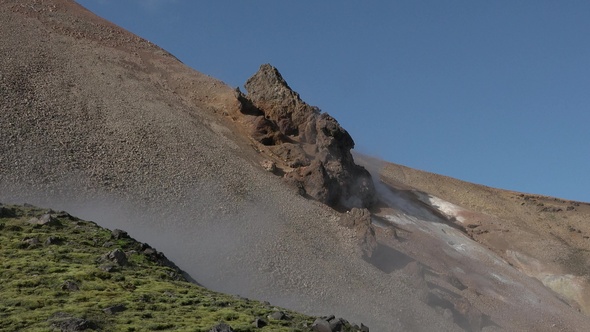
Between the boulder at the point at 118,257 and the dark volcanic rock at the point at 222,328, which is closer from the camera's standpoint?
the dark volcanic rock at the point at 222,328

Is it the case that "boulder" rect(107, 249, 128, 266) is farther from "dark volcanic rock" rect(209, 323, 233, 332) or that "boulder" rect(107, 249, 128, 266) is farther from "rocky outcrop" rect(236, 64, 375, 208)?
"rocky outcrop" rect(236, 64, 375, 208)

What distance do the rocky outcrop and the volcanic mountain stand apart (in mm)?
147

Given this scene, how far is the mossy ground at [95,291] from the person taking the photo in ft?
69.5

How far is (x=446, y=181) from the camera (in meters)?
91.1

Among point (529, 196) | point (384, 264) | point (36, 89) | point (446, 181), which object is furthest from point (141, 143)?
point (529, 196)

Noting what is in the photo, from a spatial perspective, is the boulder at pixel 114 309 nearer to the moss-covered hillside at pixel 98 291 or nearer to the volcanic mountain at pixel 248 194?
the moss-covered hillside at pixel 98 291

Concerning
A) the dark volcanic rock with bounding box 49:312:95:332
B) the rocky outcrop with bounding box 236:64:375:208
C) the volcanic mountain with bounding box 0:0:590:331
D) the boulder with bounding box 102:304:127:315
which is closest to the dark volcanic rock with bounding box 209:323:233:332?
the boulder with bounding box 102:304:127:315

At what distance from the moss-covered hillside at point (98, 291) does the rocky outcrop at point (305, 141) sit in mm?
26683

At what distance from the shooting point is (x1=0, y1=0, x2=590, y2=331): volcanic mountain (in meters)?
41.6

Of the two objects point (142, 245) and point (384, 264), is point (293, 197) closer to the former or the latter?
point (384, 264)

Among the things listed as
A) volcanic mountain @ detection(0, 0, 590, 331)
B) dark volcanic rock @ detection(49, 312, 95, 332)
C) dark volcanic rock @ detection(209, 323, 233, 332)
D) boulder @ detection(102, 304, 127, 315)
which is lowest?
dark volcanic rock @ detection(49, 312, 95, 332)

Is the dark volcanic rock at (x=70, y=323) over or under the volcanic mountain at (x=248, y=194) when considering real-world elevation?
under

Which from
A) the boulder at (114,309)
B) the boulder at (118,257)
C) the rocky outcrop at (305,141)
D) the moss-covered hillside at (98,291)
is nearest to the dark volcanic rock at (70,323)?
the moss-covered hillside at (98,291)

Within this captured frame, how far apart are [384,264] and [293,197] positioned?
855 cm
